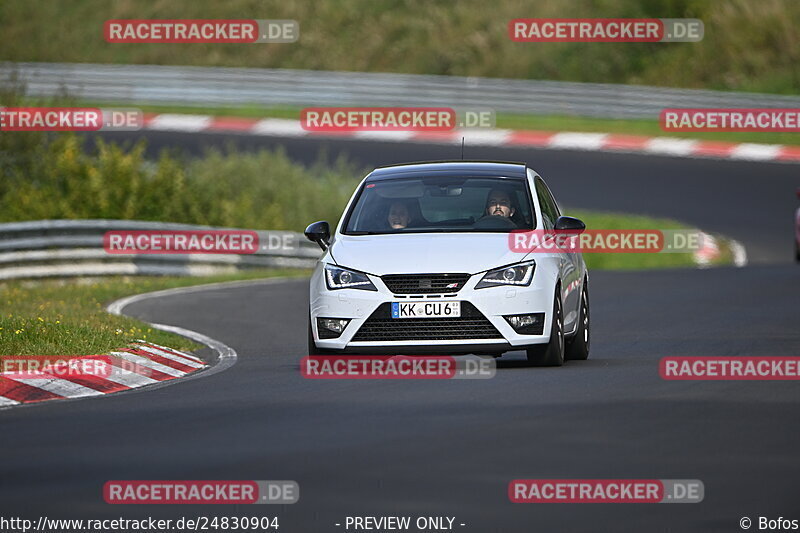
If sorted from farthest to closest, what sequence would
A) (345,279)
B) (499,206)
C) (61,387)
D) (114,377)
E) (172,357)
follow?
(172,357) → (499,206) → (114,377) → (345,279) → (61,387)

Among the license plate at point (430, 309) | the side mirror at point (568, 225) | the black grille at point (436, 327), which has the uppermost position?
the side mirror at point (568, 225)

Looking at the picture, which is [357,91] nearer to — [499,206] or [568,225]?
[499,206]

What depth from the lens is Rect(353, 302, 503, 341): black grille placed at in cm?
1322

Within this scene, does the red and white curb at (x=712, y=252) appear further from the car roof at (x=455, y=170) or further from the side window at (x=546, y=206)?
the car roof at (x=455, y=170)

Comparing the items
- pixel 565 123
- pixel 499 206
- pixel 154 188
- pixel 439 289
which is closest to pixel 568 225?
pixel 499 206

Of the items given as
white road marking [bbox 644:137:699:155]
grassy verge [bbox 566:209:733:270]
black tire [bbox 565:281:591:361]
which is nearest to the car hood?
black tire [bbox 565:281:591:361]

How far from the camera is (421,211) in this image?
48.0 feet

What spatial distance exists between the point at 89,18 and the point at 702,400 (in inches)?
1746

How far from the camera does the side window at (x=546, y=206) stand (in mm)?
14758

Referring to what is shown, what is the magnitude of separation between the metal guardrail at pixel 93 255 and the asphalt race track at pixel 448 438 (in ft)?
30.9

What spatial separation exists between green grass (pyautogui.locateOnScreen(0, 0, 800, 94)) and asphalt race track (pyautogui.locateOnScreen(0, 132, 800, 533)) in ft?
102

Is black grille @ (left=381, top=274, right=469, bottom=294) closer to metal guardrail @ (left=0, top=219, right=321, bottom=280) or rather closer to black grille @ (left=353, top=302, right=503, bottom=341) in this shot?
black grille @ (left=353, top=302, right=503, bottom=341)

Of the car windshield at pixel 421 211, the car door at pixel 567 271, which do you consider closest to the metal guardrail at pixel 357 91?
the car door at pixel 567 271

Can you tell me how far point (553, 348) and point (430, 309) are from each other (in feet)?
3.67
